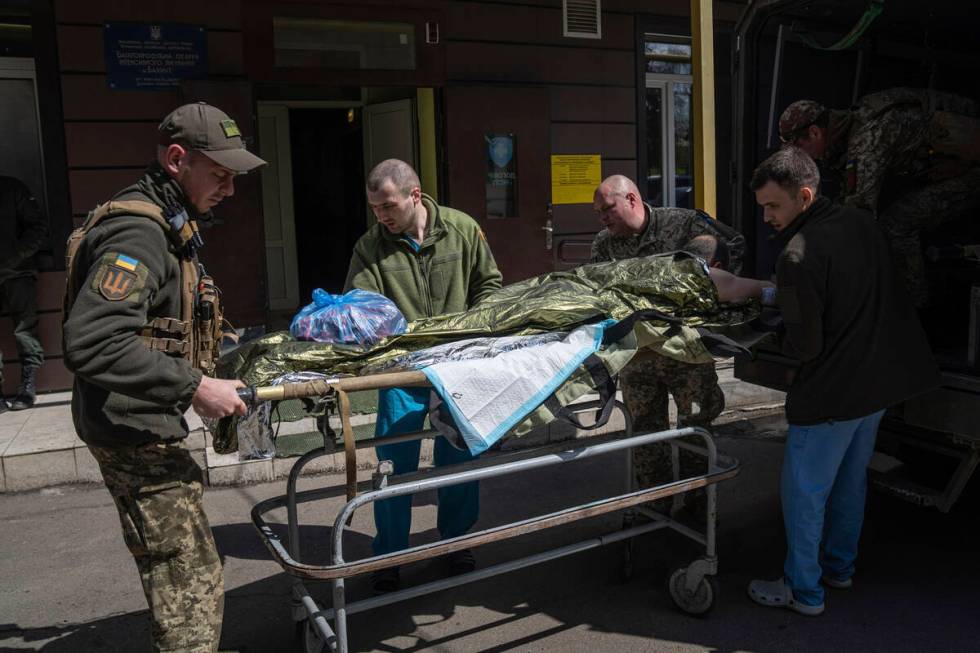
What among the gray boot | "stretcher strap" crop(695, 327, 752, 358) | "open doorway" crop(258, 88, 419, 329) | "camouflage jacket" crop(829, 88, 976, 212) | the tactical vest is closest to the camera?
the tactical vest

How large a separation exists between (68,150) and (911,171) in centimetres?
557

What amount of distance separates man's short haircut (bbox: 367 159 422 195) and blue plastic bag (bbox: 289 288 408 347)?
27.4 inches

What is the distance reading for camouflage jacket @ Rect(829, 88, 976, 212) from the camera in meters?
4.31

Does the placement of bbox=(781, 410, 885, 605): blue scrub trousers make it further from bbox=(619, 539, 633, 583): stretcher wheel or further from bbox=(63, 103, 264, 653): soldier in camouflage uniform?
bbox=(63, 103, 264, 653): soldier in camouflage uniform

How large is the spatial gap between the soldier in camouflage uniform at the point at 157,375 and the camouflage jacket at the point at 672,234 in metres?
2.01

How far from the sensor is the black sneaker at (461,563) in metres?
3.74

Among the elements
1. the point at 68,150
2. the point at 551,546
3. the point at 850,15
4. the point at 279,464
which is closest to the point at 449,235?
the point at 551,546

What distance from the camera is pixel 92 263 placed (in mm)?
2318

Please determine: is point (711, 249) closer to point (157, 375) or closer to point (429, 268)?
point (429, 268)

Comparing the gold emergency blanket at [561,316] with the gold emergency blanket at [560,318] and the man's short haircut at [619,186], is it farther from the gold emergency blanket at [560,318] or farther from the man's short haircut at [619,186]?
the man's short haircut at [619,186]

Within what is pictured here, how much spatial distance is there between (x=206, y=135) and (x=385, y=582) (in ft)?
6.61

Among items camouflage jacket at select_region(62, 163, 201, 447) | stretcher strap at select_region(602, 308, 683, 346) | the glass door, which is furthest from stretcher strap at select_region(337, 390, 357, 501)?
the glass door

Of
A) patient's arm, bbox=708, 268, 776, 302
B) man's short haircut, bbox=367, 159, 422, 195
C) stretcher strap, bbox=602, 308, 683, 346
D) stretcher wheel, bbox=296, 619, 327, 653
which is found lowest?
stretcher wheel, bbox=296, 619, 327, 653

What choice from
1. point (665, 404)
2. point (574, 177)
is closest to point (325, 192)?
point (574, 177)
